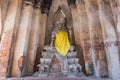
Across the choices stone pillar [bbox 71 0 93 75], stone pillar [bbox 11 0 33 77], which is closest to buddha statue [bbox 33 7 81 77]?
stone pillar [bbox 71 0 93 75]

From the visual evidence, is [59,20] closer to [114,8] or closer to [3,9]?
[3,9]

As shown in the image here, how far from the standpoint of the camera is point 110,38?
12.6ft

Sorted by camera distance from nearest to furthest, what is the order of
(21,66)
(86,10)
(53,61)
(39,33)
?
1. (21,66)
2. (53,61)
3. (86,10)
4. (39,33)

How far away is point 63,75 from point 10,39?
161cm

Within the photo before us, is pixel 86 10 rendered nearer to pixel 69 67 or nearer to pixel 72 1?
pixel 72 1

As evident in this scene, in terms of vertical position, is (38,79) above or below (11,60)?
below

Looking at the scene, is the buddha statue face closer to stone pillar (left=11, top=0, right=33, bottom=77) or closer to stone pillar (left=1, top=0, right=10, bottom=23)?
stone pillar (left=11, top=0, right=33, bottom=77)

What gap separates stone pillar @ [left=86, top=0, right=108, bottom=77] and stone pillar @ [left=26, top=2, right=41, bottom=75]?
1598 mm

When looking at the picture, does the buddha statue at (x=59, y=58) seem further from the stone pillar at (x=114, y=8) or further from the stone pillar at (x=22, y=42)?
the stone pillar at (x=114, y=8)

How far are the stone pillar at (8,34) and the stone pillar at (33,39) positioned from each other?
58 centimetres

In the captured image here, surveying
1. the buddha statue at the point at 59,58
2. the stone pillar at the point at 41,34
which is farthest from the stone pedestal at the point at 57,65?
the stone pillar at the point at 41,34

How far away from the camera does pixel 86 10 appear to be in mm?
4816

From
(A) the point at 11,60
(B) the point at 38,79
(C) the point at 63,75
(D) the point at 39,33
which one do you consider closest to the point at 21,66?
(A) the point at 11,60

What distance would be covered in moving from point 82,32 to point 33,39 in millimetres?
1429
